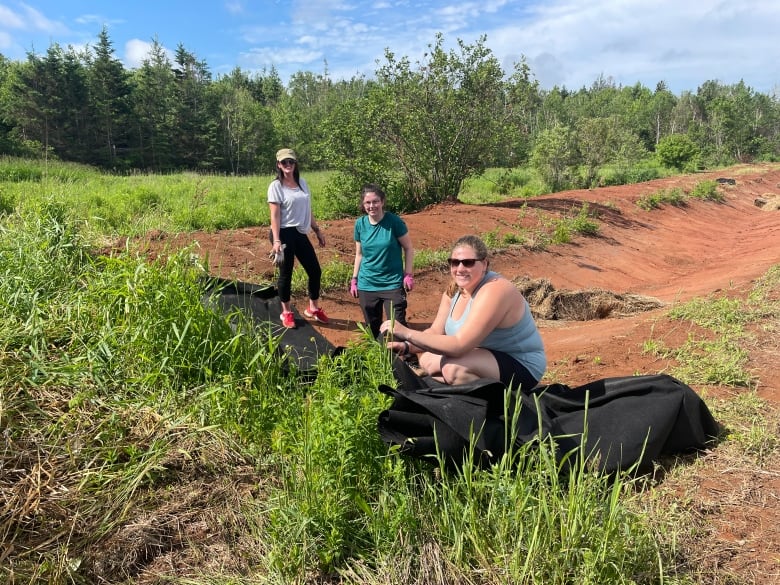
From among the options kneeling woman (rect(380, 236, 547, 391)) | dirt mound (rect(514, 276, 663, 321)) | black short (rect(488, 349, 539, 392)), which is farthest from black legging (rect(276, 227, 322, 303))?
dirt mound (rect(514, 276, 663, 321))

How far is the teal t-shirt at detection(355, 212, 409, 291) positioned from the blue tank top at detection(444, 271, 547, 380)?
1.34 metres

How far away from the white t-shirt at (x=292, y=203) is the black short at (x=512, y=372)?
2722 mm

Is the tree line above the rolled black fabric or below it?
above

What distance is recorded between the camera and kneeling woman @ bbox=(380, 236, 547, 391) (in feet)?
9.80

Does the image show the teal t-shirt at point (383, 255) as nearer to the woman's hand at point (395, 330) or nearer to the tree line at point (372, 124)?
the woman's hand at point (395, 330)

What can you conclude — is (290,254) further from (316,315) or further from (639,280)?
(639,280)

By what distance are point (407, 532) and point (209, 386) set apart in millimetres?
1486

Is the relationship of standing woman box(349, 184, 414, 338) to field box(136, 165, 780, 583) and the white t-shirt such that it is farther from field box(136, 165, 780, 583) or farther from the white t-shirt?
field box(136, 165, 780, 583)

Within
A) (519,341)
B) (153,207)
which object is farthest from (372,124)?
(519,341)

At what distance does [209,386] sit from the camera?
300 cm

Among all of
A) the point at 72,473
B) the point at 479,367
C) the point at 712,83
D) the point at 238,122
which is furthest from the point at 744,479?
the point at 712,83

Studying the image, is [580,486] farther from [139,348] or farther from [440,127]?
[440,127]

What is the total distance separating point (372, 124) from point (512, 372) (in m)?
11.2

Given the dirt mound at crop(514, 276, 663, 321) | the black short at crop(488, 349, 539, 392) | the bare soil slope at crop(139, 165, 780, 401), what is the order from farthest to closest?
the dirt mound at crop(514, 276, 663, 321), the bare soil slope at crop(139, 165, 780, 401), the black short at crop(488, 349, 539, 392)
